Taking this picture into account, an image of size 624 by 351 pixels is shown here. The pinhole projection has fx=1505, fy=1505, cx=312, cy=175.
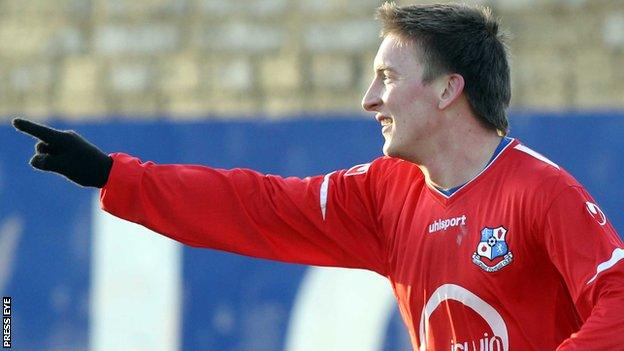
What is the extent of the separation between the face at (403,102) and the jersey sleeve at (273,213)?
220 mm

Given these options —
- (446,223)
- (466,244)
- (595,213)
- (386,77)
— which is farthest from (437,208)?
(595,213)

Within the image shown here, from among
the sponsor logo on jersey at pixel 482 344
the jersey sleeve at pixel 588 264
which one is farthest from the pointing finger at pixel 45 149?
the jersey sleeve at pixel 588 264

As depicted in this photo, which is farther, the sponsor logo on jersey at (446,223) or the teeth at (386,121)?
the teeth at (386,121)

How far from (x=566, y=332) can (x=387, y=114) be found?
2.50ft

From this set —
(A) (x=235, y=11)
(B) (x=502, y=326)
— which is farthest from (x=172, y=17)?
(B) (x=502, y=326)

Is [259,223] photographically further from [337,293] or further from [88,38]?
[88,38]

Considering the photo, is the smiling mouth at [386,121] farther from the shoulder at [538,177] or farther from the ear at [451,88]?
the shoulder at [538,177]

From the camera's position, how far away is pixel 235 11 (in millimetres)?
7625

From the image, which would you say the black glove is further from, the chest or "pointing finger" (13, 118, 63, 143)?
the chest

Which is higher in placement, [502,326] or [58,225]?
[58,225]

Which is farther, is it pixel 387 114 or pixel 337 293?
pixel 337 293

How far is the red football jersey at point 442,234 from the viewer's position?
3.67 metres

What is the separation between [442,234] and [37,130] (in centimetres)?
110

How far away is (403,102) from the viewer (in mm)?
4082
